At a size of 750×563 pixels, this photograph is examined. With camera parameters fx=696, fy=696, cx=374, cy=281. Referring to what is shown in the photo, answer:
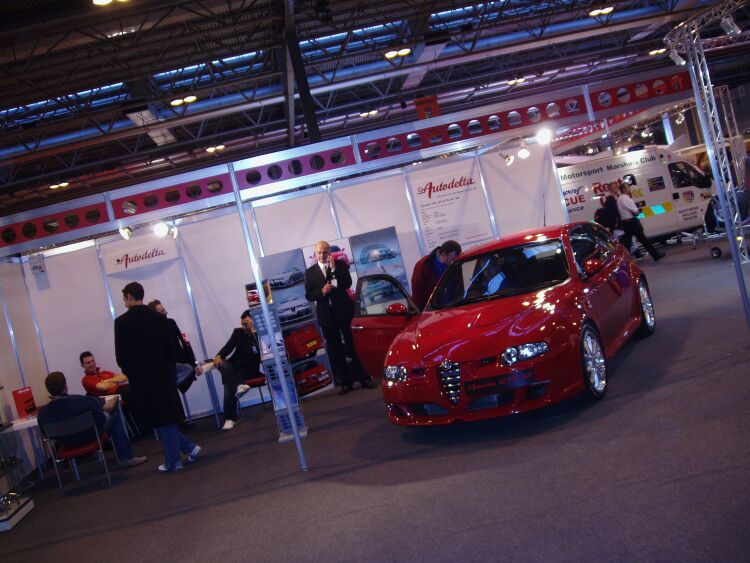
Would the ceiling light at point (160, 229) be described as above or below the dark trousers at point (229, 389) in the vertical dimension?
above

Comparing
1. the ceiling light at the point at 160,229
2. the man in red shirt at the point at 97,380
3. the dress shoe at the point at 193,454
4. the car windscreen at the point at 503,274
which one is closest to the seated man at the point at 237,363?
the man in red shirt at the point at 97,380

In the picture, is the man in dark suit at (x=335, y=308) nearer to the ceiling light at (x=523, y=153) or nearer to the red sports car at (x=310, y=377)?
the red sports car at (x=310, y=377)

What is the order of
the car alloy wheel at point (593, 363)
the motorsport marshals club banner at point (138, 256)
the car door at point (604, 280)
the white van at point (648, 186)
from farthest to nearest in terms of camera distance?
the white van at point (648, 186) → the motorsport marshals club banner at point (138, 256) → the car door at point (604, 280) → the car alloy wheel at point (593, 363)

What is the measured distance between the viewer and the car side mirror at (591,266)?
623 cm

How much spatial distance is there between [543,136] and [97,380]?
7856 mm

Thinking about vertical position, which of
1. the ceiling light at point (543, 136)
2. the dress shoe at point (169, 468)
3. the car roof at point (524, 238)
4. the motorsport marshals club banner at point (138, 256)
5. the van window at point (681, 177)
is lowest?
the dress shoe at point (169, 468)

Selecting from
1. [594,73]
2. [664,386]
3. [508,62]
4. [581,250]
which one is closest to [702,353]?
[664,386]

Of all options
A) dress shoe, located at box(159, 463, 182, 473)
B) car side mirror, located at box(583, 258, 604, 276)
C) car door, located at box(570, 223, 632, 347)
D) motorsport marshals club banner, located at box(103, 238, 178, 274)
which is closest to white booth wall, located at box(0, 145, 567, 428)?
motorsport marshals club banner, located at box(103, 238, 178, 274)

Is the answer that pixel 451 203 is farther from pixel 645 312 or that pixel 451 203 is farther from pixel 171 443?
pixel 171 443

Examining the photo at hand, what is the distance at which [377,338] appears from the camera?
761 centimetres

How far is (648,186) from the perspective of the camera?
17672 millimetres

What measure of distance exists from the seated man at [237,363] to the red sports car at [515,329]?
3033mm

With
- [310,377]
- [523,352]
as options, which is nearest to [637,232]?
[310,377]

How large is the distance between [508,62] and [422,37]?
275 inches
